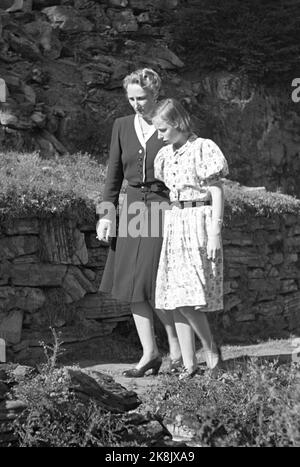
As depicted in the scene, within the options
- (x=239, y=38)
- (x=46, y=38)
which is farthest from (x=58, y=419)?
(x=239, y=38)

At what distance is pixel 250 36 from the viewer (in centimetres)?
1290

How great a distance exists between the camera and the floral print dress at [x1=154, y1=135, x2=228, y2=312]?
5066mm

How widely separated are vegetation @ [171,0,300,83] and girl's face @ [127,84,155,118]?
7.30 m

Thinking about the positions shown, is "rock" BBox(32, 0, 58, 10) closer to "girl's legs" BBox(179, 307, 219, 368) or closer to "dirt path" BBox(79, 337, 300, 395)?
"dirt path" BBox(79, 337, 300, 395)

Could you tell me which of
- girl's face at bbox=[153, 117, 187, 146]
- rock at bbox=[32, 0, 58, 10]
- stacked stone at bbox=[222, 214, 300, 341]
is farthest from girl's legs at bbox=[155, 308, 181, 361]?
rock at bbox=[32, 0, 58, 10]

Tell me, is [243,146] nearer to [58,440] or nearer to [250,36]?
[250,36]

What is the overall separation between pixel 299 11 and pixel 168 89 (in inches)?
115

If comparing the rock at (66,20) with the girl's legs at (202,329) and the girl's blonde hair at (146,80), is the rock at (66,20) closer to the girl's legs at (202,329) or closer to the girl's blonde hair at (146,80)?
the girl's blonde hair at (146,80)

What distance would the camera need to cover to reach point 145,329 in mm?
5574

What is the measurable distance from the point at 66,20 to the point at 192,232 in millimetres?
7875

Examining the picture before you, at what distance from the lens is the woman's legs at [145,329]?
556 centimetres

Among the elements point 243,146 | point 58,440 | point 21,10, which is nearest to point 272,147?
point 243,146

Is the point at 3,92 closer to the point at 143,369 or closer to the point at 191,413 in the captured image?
the point at 143,369

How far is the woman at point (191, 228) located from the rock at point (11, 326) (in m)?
1.83
